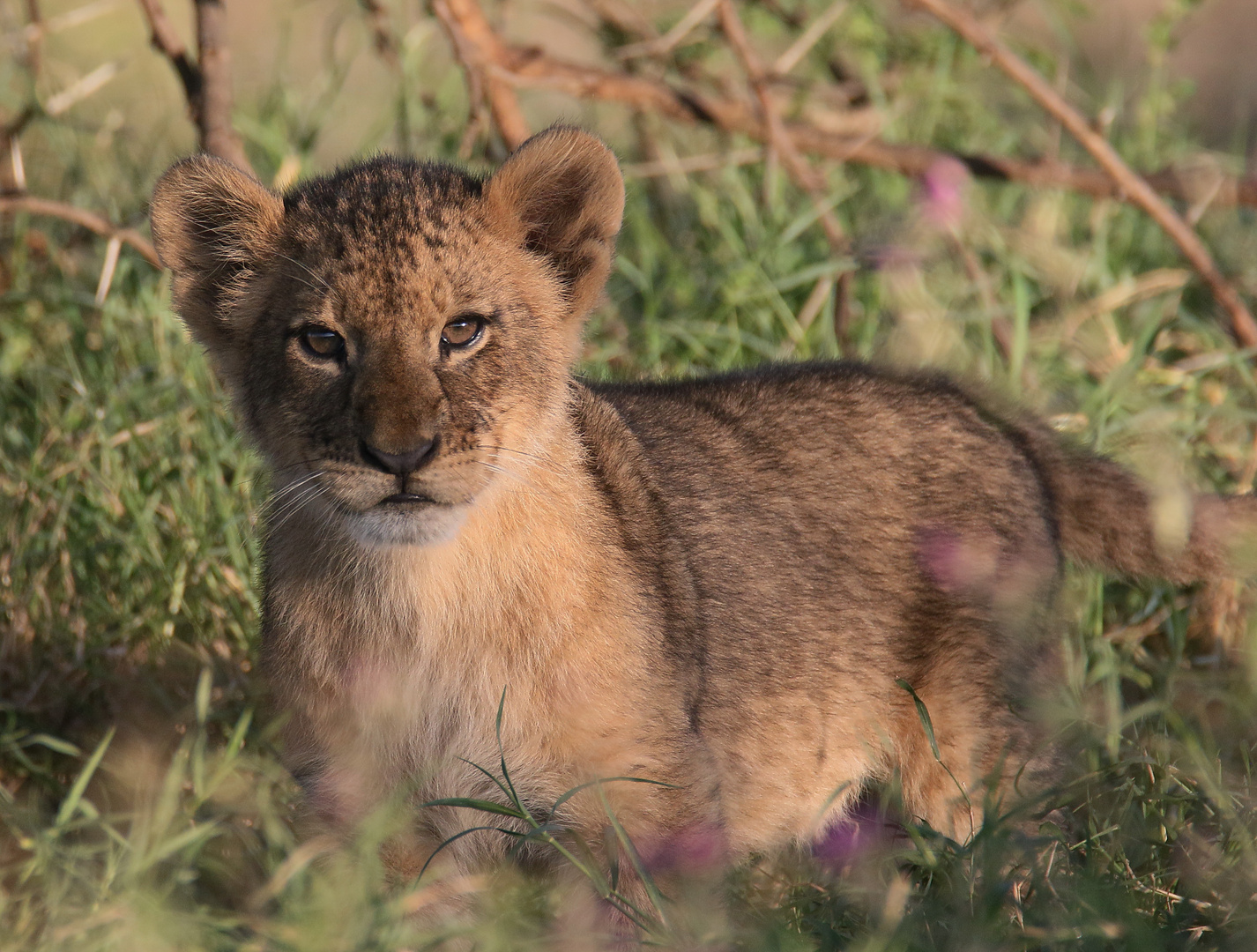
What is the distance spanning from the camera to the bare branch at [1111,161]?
220 inches

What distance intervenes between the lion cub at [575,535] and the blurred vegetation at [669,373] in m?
A: 0.22

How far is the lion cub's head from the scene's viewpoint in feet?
10.4

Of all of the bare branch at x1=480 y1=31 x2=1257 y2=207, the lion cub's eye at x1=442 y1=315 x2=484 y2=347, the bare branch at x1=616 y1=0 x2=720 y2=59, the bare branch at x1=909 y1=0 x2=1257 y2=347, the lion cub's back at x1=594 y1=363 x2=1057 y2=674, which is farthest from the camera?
the bare branch at x1=480 y1=31 x2=1257 y2=207

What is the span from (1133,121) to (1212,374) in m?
2.29

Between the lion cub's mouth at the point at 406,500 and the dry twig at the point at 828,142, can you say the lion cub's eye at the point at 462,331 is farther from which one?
the dry twig at the point at 828,142

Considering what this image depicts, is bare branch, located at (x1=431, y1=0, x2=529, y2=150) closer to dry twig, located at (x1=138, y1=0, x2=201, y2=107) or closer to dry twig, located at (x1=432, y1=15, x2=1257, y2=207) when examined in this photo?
dry twig, located at (x1=432, y1=15, x2=1257, y2=207)

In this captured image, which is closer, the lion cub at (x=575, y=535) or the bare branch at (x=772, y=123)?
the lion cub at (x=575, y=535)

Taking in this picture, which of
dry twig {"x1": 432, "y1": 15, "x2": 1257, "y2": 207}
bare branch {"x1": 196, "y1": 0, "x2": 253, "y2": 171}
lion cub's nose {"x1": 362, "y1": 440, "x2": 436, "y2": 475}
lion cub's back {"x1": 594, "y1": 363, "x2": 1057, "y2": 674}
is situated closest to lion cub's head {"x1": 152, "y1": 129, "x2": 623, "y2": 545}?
lion cub's nose {"x1": 362, "y1": 440, "x2": 436, "y2": 475}

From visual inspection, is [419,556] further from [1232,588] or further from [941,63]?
[941,63]

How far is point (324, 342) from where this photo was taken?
10.9ft

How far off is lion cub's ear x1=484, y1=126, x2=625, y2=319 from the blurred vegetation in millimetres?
1439

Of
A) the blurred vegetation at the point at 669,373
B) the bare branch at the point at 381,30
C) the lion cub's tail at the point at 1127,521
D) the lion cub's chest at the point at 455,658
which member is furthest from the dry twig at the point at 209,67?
the lion cub's tail at the point at 1127,521

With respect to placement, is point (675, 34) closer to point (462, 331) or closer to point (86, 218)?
point (86, 218)

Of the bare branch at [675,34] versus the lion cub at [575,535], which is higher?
the bare branch at [675,34]
